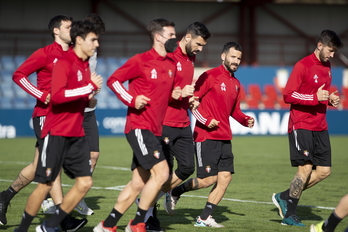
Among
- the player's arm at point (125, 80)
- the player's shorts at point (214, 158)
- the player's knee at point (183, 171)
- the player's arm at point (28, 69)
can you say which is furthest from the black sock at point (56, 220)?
the player's shorts at point (214, 158)

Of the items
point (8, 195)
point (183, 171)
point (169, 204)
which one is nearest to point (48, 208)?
point (8, 195)

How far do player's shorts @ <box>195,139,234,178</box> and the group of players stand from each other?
13 mm

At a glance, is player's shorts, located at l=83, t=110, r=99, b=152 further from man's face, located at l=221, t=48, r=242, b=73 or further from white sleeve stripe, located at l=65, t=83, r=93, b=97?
white sleeve stripe, located at l=65, t=83, r=93, b=97

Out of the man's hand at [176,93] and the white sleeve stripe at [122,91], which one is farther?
the man's hand at [176,93]

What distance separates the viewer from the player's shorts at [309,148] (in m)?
7.65

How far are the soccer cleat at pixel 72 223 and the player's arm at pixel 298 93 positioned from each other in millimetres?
3130

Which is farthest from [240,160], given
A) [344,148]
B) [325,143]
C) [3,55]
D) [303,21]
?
[303,21]

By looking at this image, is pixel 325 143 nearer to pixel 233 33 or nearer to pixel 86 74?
pixel 86 74

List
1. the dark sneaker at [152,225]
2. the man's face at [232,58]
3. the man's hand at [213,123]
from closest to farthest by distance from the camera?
the dark sneaker at [152,225], the man's hand at [213,123], the man's face at [232,58]

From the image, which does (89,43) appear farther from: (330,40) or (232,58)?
(330,40)

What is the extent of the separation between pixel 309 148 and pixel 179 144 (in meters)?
1.77

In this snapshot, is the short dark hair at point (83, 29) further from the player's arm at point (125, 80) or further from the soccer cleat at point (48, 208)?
the soccer cleat at point (48, 208)

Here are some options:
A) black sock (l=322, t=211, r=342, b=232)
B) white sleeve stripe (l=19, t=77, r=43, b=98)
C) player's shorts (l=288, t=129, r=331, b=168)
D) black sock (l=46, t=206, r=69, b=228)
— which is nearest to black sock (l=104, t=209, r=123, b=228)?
black sock (l=46, t=206, r=69, b=228)

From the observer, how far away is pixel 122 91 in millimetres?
5977
